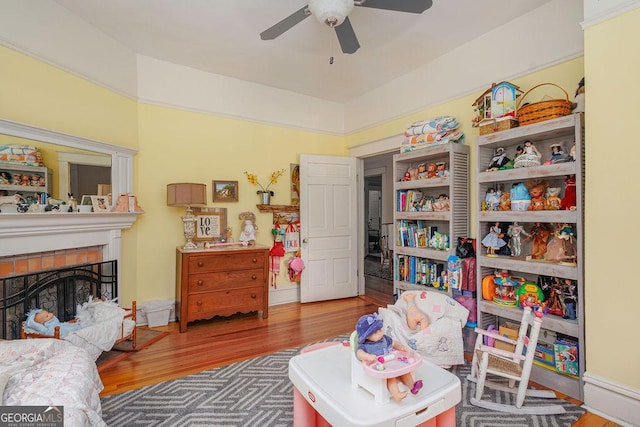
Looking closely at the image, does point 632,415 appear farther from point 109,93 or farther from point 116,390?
point 109,93

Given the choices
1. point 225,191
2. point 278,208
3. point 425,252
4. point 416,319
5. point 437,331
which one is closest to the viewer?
point 437,331

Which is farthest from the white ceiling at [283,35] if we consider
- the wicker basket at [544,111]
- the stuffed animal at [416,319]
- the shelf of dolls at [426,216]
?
the stuffed animal at [416,319]

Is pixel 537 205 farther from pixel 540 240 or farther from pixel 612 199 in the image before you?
pixel 612 199

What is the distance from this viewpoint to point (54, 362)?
1576 mm

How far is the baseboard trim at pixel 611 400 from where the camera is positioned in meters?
1.79

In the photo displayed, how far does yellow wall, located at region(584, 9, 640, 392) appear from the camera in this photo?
1805 mm

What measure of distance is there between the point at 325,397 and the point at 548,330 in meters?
1.99

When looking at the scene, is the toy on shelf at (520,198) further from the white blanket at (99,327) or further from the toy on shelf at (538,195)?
the white blanket at (99,327)

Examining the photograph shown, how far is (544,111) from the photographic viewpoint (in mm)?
2293

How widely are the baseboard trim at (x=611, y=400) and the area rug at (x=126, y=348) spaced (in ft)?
11.2

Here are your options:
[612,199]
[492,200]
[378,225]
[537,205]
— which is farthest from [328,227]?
[378,225]

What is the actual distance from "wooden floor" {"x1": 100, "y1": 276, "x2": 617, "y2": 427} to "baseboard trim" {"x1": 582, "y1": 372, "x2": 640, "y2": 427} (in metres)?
0.07

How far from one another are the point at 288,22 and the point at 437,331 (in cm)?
251

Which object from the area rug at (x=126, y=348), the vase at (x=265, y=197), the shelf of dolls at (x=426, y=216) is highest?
the vase at (x=265, y=197)
